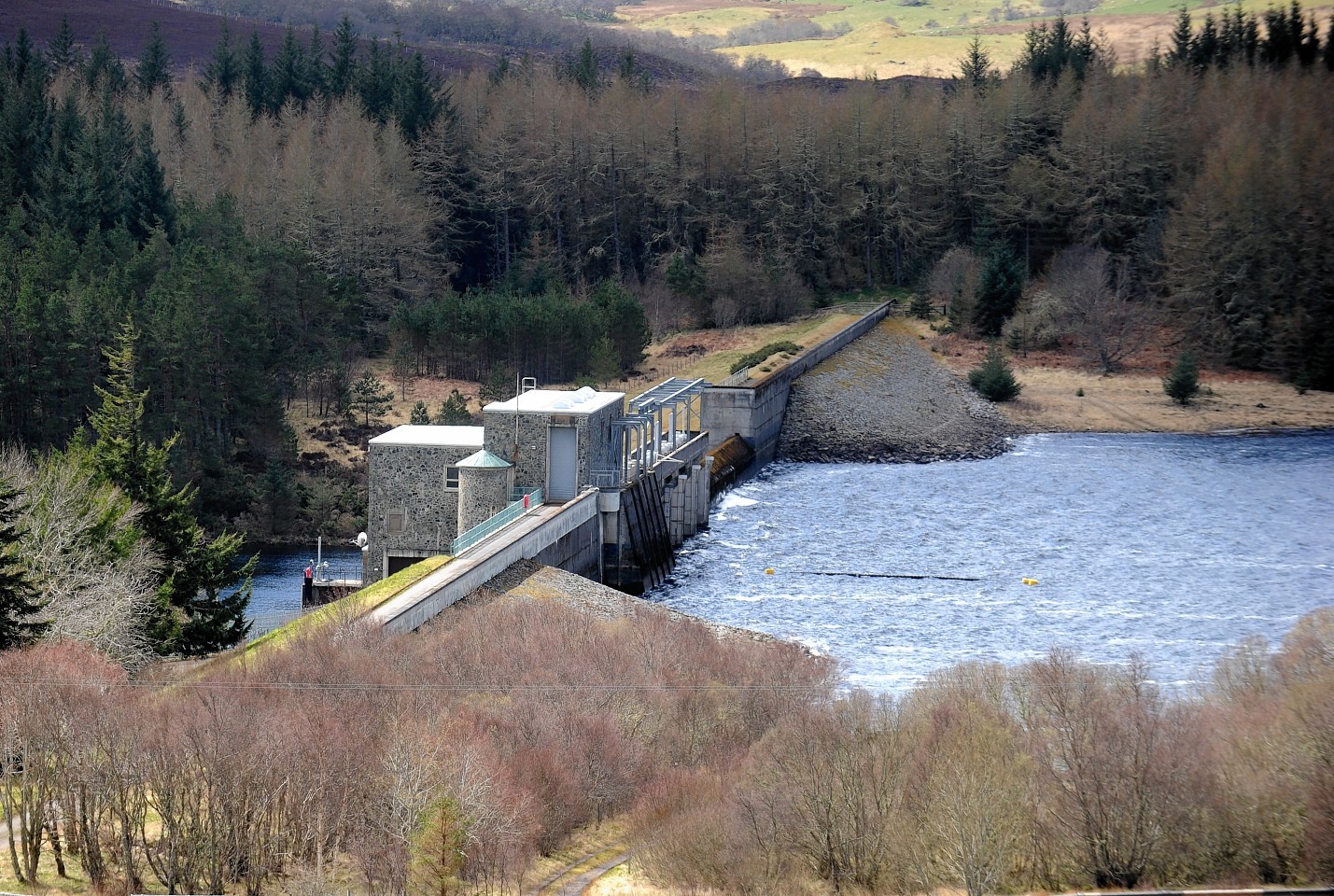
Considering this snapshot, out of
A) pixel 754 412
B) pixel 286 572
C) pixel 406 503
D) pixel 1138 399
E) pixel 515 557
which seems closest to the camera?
pixel 515 557

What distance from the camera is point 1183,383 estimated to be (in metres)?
92.0

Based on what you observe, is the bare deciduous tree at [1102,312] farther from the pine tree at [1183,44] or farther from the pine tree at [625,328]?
the pine tree at [1183,44]

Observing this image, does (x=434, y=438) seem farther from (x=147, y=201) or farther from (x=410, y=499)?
(x=147, y=201)

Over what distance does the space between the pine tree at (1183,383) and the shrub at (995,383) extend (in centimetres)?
801

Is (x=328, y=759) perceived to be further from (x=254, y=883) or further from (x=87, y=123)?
(x=87, y=123)

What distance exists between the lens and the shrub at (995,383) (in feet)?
306

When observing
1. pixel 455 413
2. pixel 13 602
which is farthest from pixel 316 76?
pixel 13 602

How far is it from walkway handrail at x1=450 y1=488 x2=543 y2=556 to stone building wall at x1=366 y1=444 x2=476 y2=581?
103cm

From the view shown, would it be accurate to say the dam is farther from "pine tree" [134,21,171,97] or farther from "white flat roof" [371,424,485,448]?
"pine tree" [134,21,171,97]

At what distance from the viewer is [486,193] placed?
119938 mm

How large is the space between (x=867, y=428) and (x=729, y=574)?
94.0 ft

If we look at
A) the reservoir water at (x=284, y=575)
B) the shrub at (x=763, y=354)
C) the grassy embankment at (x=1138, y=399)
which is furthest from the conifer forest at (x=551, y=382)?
the shrub at (x=763, y=354)

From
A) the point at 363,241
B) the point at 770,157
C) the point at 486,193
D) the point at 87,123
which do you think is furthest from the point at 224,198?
the point at 770,157

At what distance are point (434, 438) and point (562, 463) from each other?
4045 mm
